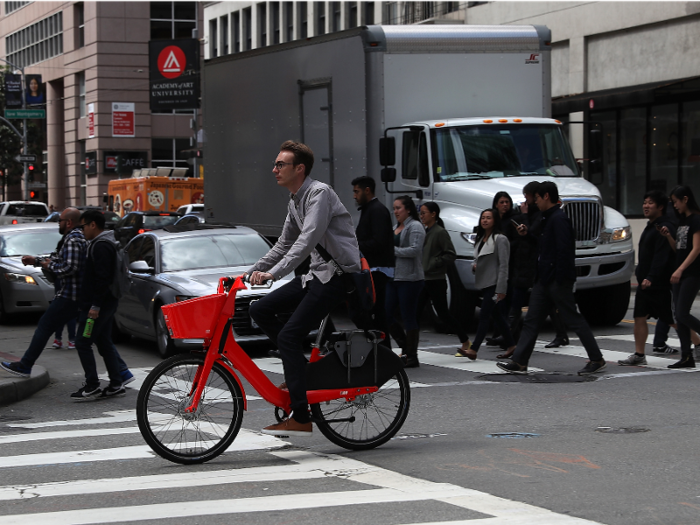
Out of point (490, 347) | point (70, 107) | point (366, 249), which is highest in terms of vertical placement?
point (70, 107)

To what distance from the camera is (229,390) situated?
672 cm

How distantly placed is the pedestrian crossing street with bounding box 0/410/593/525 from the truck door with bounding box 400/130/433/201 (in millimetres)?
7714

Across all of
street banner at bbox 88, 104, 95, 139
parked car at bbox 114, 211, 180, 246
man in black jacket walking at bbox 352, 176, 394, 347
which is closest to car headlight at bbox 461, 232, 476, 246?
Result: man in black jacket walking at bbox 352, 176, 394, 347

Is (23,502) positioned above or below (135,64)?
below

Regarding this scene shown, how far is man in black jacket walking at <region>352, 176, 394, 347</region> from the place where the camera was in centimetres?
1073

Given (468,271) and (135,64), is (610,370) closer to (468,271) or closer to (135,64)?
(468,271)

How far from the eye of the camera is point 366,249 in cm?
1081

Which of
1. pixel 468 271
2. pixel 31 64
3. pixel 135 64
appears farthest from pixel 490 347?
pixel 31 64

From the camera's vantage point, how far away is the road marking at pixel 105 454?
22.8ft

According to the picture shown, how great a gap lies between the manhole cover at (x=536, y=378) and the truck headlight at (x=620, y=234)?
4.31 meters

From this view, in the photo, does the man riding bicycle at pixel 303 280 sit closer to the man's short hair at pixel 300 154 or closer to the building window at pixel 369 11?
the man's short hair at pixel 300 154

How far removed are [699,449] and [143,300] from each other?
781 cm

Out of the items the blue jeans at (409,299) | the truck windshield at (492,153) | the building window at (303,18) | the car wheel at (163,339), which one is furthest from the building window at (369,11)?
the blue jeans at (409,299)

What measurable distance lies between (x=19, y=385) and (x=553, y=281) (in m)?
4.99
